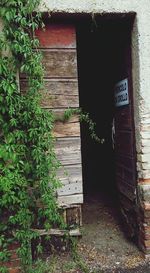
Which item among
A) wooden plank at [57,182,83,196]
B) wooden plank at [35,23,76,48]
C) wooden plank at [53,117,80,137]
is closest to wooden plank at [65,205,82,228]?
wooden plank at [57,182,83,196]

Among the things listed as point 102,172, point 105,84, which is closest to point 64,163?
point 105,84

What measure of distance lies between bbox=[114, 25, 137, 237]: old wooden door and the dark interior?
98 mm

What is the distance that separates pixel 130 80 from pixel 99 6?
913 millimetres

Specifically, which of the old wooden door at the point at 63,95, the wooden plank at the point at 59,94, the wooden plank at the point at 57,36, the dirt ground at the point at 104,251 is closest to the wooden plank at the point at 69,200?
the old wooden door at the point at 63,95

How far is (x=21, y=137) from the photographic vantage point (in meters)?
3.28

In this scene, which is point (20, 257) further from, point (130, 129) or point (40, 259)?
point (130, 129)

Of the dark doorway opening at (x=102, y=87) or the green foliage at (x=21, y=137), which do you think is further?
the dark doorway opening at (x=102, y=87)

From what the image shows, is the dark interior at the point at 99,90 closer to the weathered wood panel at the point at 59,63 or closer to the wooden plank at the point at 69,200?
the weathered wood panel at the point at 59,63

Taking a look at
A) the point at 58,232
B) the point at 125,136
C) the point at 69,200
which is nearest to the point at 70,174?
the point at 69,200

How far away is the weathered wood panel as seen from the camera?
365cm

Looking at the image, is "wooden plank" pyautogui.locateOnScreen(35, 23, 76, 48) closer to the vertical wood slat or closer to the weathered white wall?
the vertical wood slat

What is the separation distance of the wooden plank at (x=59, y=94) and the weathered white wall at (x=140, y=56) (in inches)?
27.2

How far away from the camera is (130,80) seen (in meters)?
3.99

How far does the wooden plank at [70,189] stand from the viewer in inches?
146
